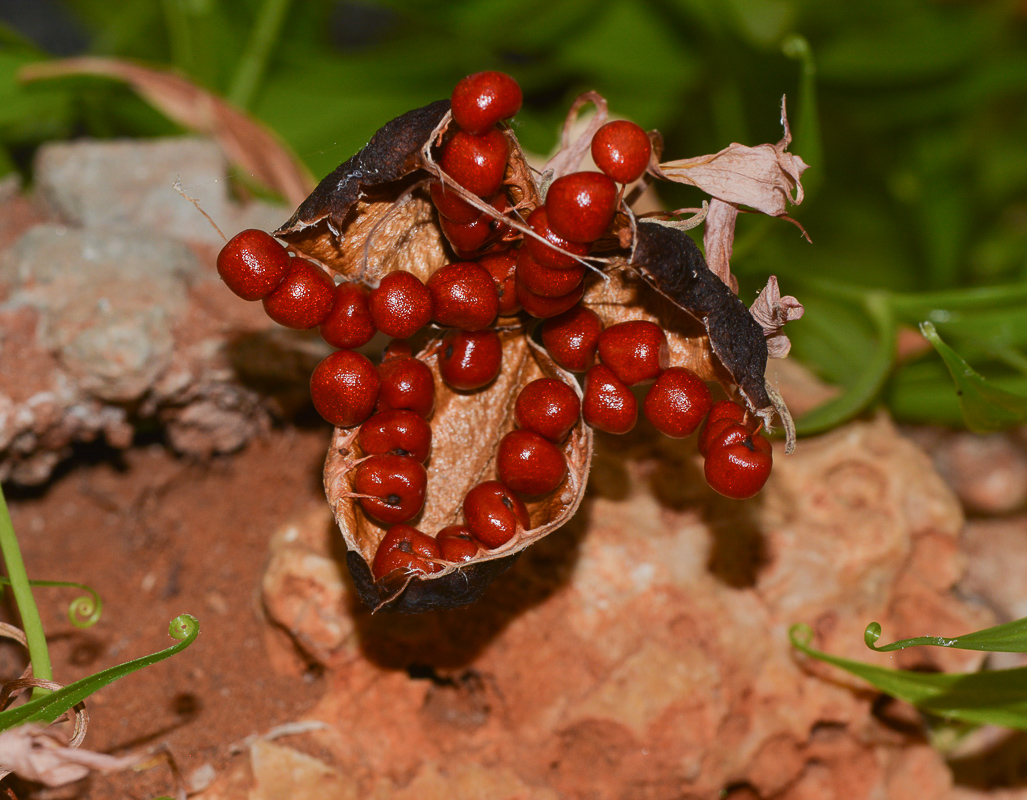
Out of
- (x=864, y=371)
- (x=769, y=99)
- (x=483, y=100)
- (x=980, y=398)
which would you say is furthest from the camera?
(x=769, y=99)

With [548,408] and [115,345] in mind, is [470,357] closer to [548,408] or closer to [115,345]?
[548,408]

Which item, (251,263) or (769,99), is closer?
(251,263)

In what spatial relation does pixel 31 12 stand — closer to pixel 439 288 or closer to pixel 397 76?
pixel 397 76

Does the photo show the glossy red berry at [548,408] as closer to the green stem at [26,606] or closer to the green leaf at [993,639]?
the green leaf at [993,639]

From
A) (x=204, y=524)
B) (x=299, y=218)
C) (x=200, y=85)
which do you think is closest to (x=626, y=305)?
(x=299, y=218)

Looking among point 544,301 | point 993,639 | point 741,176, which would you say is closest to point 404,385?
point 544,301

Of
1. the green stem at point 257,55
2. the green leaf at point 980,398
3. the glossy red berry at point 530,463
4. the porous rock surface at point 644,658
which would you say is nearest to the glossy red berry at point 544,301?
the glossy red berry at point 530,463

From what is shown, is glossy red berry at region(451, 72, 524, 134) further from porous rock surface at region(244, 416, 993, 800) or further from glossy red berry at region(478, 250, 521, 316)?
porous rock surface at region(244, 416, 993, 800)
